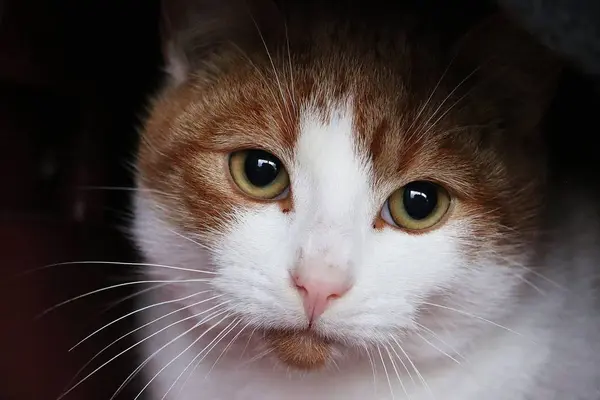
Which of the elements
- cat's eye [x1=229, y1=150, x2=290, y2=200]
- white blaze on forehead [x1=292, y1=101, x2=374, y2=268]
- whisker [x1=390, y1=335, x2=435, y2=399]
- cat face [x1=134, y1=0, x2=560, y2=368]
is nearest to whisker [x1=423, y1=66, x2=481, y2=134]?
cat face [x1=134, y1=0, x2=560, y2=368]

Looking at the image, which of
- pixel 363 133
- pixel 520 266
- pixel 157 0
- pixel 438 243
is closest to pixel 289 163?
pixel 363 133

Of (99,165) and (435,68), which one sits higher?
(435,68)

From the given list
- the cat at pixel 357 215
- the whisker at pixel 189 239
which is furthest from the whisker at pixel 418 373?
the whisker at pixel 189 239

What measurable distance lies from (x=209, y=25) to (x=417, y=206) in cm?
50

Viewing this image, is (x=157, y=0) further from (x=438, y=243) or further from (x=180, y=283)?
(x=438, y=243)

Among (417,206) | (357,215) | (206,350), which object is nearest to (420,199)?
(417,206)

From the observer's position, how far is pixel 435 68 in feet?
4.04

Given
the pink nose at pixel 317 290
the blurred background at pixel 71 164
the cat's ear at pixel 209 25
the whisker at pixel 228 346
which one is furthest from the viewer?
the blurred background at pixel 71 164

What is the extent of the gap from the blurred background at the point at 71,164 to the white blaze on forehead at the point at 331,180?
1.60 feet

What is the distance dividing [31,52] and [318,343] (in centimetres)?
86

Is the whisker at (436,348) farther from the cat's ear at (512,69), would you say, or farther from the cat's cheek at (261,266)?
the cat's ear at (512,69)

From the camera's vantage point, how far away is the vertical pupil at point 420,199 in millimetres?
1115

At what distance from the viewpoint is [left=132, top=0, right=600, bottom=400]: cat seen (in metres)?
1.05

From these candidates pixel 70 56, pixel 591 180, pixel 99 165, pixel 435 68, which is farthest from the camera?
pixel 99 165
